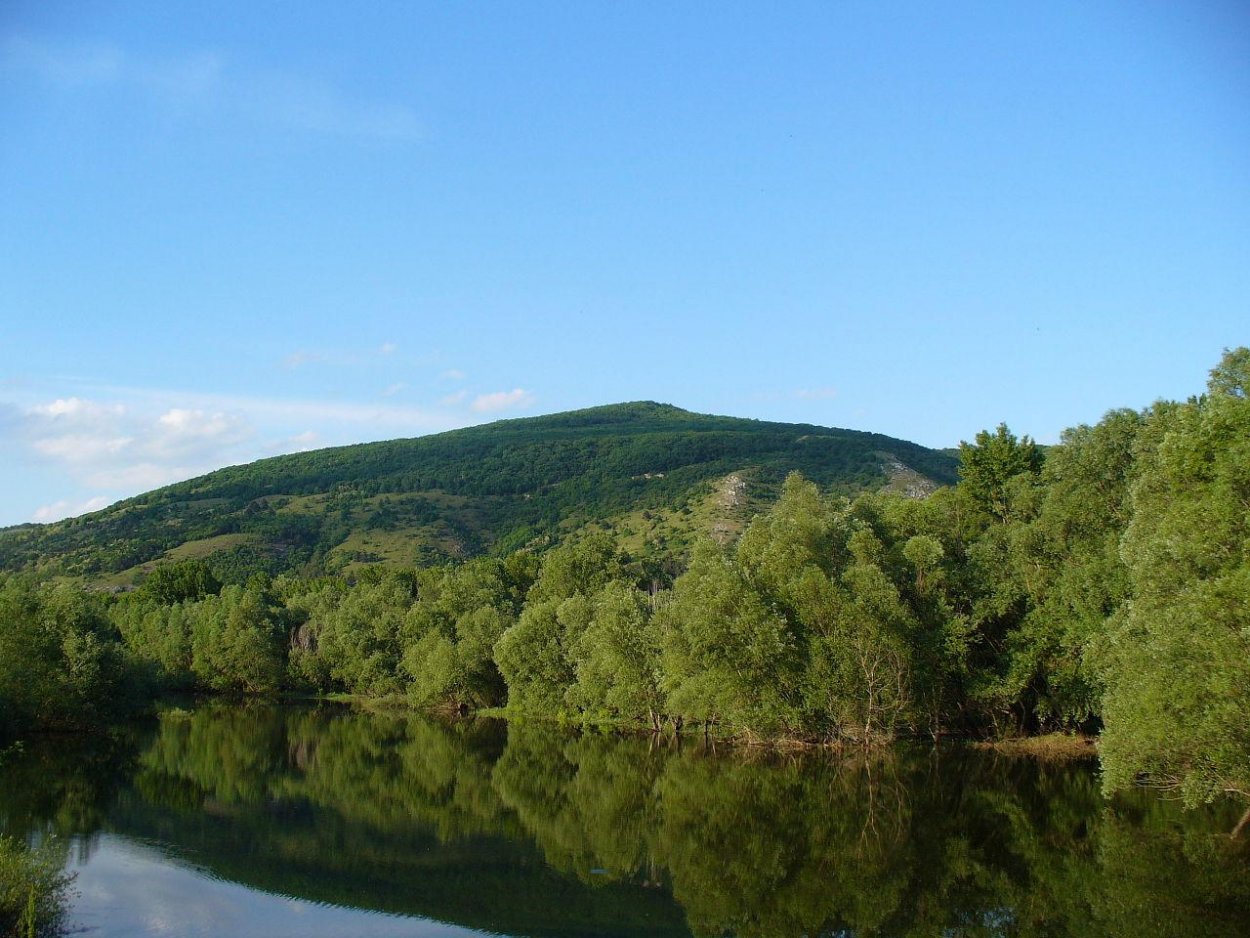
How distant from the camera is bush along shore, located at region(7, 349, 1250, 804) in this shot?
27.1 m

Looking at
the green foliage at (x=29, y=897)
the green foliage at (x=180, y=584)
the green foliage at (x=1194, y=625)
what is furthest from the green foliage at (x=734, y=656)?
the green foliage at (x=180, y=584)

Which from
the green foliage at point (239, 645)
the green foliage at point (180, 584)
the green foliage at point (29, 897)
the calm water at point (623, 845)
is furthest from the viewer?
the green foliage at point (180, 584)

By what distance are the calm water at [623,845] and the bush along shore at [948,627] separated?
115 inches

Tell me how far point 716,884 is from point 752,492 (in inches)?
6125

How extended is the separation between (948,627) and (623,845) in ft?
75.4

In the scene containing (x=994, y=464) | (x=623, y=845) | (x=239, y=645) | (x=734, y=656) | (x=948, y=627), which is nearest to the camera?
(x=623, y=845)

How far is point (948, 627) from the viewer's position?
50.6m

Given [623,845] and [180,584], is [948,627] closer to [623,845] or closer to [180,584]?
[623,845]

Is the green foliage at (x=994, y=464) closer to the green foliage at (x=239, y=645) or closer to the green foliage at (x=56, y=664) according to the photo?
the green foliage at (x=56, y=664)

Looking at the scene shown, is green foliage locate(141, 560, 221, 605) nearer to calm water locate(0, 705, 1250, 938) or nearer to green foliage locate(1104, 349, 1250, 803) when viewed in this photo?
calm water locate(0, 705, 1250, 938)

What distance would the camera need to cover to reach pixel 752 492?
184 meters

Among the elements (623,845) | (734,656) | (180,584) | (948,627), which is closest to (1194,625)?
(623,845)

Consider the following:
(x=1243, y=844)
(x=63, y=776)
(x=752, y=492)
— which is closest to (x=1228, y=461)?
(x=1243, y=844)

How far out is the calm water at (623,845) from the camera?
2592 cm
